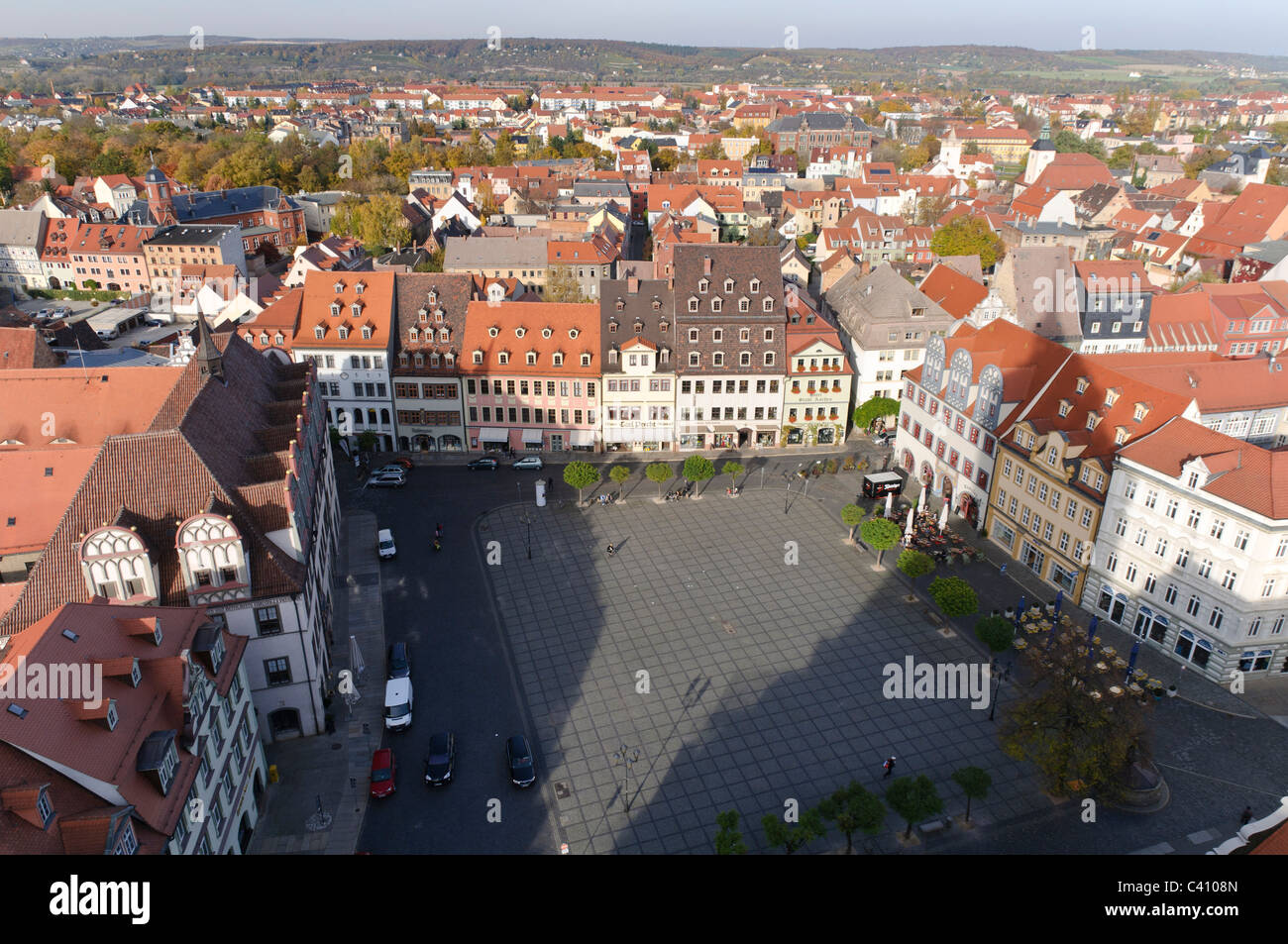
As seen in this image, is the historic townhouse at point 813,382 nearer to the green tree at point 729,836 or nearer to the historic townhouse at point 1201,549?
the historic townhouse at point 1201,549

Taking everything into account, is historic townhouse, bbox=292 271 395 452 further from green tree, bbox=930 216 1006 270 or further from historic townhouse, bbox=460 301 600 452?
green tree, bbox=930 216 1006 270

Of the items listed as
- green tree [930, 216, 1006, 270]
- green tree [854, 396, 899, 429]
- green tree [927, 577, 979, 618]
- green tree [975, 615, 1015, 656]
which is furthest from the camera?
green tree [930, 216, 1006, 270]

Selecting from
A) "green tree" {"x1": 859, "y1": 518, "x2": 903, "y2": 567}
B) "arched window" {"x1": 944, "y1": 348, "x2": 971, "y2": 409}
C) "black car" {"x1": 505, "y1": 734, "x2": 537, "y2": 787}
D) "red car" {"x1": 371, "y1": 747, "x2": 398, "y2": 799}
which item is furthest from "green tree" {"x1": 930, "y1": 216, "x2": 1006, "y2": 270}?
"red car" {"x1": 371, "y1": 747, "x2": 398, "y2": 799}

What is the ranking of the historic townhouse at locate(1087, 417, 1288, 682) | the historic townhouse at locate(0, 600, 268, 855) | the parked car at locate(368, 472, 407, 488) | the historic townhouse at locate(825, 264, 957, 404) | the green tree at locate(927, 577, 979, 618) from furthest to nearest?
1. the historic townhouse at locate(825, 264, 957, 404)
2. the parked car at locate(368, 472, 407, 488)
3. the green tree at locate(927, 577, 979, 618)
4. the historic townhouse at locate(1087, 417, 1288, 682)
5. the historic townhouse at locate(0, 600, 268, 855)

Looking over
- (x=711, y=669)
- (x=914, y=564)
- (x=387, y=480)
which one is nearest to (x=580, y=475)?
(x=387, y=480)
